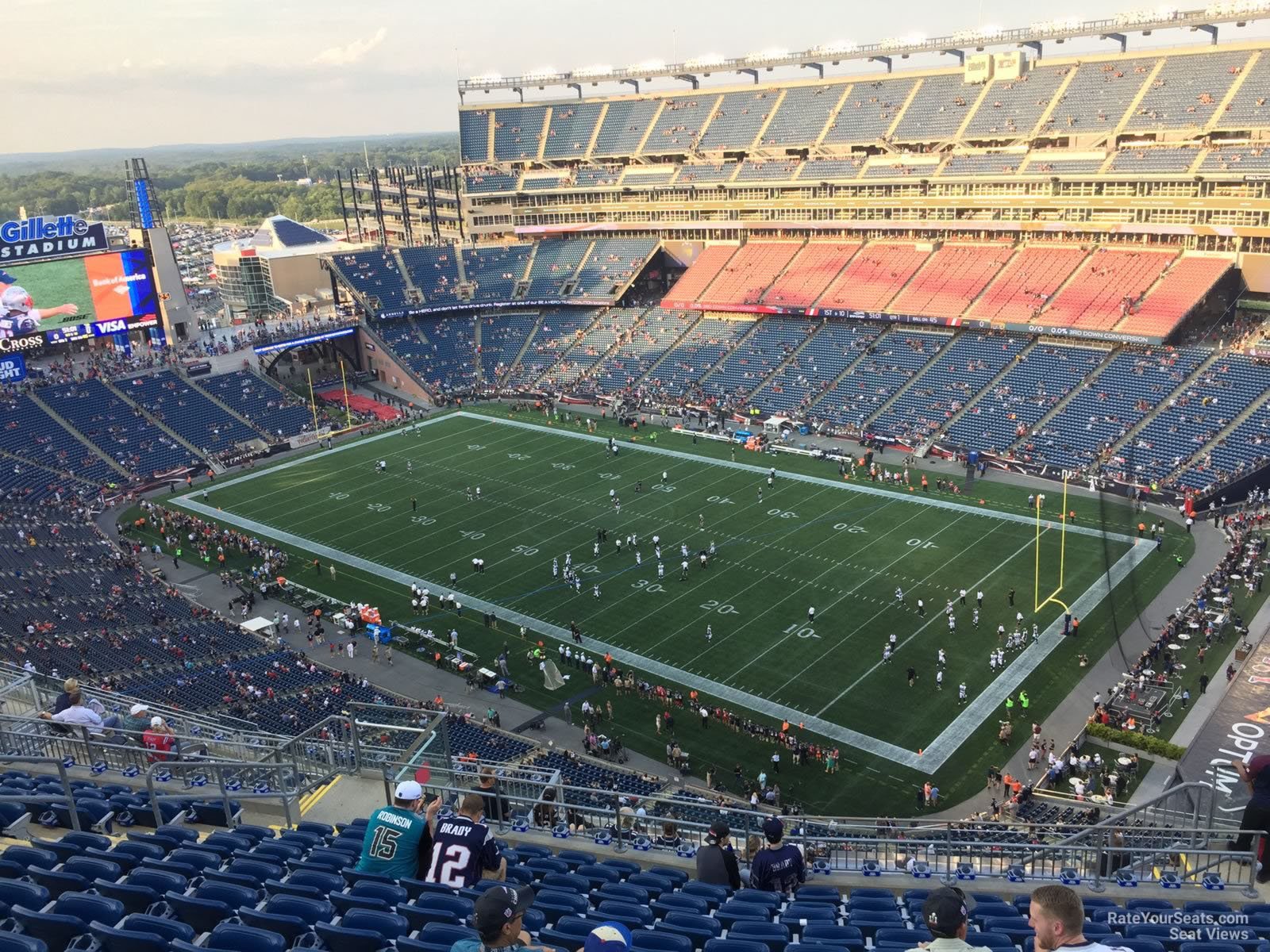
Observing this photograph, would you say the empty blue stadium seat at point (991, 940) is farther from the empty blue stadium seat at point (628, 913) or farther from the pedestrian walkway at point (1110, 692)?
the pedestrian walkway at point (1110, 692)

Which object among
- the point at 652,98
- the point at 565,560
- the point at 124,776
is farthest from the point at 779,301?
the point at 124,776

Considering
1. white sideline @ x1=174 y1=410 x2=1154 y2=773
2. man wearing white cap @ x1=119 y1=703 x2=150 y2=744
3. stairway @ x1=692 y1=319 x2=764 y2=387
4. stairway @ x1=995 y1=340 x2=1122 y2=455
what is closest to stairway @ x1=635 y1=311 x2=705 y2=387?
stairway @ x1=692 y1=319 x2=764 y2=387

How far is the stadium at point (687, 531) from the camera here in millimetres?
11250

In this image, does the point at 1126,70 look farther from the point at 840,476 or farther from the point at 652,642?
the point at 652,642

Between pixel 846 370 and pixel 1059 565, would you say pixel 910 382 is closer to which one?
pixel 846 370

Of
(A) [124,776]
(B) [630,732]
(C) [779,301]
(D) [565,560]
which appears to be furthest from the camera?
(C) [779,301]

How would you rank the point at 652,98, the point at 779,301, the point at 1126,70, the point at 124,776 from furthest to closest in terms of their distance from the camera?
the point at 652,98, the point at 779,301, the point at 1126,70, the point at 124,776

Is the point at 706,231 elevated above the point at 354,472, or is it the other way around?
the point at 706,231

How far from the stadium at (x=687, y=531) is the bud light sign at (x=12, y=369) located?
36cm

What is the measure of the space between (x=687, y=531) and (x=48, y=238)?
4127 centimetres

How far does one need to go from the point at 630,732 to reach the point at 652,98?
67274 mm

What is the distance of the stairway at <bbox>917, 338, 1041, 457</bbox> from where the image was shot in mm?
50781

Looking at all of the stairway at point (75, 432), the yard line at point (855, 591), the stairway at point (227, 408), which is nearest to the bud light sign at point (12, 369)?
the stairway at point (75, 432)

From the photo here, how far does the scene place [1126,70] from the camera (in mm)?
61688
